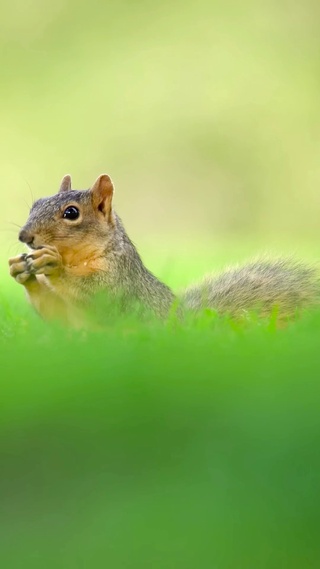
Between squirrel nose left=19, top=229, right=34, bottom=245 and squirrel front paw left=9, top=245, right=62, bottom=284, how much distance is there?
0.79ft

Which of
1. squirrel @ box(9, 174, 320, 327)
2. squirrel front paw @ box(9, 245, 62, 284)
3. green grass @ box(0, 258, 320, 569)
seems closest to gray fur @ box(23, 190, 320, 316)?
squirrel @ box(9, 174, 320, 327)

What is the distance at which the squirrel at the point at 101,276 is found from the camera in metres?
4.58

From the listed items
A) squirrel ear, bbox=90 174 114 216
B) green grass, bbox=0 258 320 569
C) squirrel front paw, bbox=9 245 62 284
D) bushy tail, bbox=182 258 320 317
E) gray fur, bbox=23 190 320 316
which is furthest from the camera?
squirrel ear, bbox=90 174 114 216

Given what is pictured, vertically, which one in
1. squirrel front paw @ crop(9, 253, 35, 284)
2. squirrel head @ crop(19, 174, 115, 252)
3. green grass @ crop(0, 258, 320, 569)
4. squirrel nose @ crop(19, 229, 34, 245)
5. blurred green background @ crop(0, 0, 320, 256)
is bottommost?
green grass @ crop(0, 258, 320, 569)

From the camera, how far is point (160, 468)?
160 centimetres

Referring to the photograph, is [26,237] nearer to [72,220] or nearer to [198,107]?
[72,220]

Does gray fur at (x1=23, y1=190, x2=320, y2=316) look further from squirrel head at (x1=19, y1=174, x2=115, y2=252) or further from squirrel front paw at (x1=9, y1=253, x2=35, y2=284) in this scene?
squirrel front paw at (x1=9, y1=253, x2=35, y2=284)

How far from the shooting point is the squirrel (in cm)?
458

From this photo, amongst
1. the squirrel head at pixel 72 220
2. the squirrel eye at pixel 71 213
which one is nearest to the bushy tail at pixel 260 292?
the squirrel head at pixel 72 220

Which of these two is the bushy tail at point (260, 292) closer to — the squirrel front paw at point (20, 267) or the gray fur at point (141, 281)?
the gray fur at point (141, 281)

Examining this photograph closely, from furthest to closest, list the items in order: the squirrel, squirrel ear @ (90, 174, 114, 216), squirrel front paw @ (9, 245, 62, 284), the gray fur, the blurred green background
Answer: the blurred green background < squirrel ear @ (90, 174, 114, 216) < the gray fur < the squirrel < squirrel front paw @ (9, 245, 62, 284)

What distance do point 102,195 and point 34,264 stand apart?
2.55 ft

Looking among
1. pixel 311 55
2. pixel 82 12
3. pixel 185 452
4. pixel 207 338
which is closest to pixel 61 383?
pixel 185 452

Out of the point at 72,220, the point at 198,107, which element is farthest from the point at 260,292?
the point at 198,107
